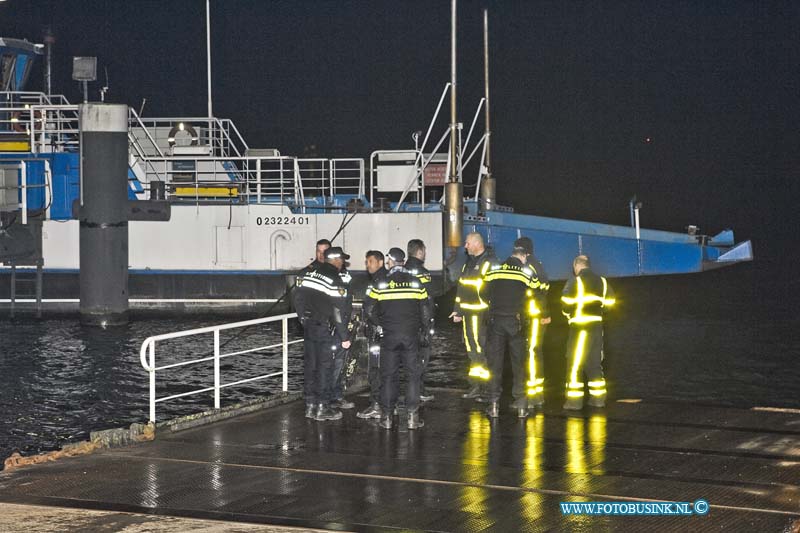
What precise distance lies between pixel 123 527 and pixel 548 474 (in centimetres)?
315

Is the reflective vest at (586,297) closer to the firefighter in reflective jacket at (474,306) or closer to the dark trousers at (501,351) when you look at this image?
the dark trousers at (501,351)

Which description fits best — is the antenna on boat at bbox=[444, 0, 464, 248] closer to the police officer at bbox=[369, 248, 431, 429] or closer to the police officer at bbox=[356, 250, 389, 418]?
the police officer at bbox=[356, 250, 389, 418]

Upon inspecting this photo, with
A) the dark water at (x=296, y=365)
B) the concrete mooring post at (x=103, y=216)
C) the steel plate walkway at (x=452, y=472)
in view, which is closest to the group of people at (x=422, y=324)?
the steel plate walkway at (x=452, y=472)

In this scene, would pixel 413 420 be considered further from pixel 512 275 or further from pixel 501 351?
pixel 512 275

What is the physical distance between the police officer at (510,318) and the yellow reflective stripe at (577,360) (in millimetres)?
556

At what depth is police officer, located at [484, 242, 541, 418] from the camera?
11.1m

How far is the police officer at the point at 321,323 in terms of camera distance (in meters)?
10.7

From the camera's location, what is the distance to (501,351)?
37.0 ft

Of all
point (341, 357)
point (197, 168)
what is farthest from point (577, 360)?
point (197, 168)

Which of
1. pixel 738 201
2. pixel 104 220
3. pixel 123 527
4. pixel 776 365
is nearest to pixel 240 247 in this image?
pixel 104 220

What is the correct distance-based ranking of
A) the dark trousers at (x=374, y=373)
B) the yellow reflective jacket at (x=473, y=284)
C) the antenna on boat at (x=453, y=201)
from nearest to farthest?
1. the dark trousers at (x=374, y=373)
2. the yellow reflective jacket at (x=473, y=284)
3. the antenna on boat at (x=453, y=201)

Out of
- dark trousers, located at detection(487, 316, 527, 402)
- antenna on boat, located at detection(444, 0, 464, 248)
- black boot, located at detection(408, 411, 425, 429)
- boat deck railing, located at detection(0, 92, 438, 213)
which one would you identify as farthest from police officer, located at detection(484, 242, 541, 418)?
boat deck railing, located at detection(0, 92, 438, 213)

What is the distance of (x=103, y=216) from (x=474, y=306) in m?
12.4

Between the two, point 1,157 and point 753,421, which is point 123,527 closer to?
point 753,421
